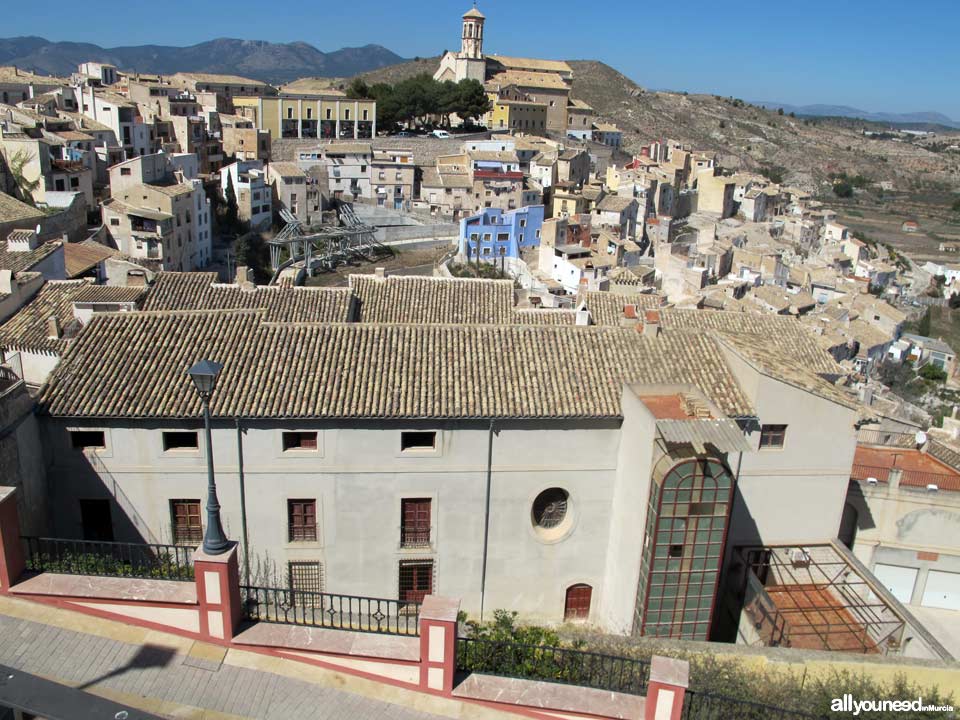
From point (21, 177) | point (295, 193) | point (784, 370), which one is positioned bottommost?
point (295, 193)

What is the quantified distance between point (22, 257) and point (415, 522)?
A: 2188 centimetres

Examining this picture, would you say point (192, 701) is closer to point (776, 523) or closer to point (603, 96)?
point (776, 523)

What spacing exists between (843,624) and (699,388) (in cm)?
548

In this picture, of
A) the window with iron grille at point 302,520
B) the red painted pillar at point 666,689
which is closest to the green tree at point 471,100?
the window with iron grille at point 302,520

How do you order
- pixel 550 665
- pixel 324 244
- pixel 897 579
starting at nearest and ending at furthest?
pixel 550 665, pixel 897 579, pixel 324 244

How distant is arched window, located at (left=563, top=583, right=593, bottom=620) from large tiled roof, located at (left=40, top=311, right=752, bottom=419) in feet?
14.9

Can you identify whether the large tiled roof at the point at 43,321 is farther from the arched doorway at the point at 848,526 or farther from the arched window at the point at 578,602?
the arched doorway at the point at 848,526

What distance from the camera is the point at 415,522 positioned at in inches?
678

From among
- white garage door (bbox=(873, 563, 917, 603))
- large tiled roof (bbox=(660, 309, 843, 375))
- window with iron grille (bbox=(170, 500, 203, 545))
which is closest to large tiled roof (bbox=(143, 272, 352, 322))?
window with iron grille (bbox=(170, 500, 203, 545))

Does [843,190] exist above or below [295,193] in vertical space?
below

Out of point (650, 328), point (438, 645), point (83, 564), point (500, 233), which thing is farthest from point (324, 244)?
point (438, 645)

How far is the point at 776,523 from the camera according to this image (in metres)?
17.4

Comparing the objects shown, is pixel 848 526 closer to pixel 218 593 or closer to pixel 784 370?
pixel 784 370

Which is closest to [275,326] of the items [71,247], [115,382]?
[115,382]
